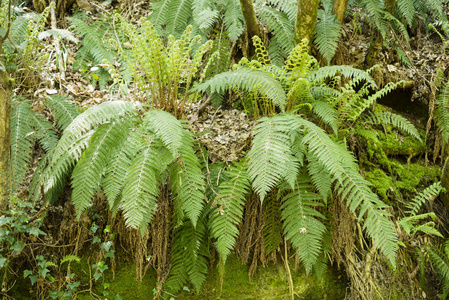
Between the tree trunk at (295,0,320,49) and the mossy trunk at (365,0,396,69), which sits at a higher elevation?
the tree trunk at (295,0,320,49)

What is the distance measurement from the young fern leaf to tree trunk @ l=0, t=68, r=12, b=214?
1578 mm

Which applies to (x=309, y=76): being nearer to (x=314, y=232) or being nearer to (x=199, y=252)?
(x=314, y=232)

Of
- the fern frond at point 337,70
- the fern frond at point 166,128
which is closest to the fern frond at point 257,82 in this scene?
the fern frond at point 166,128

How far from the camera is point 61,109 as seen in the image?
3.21 metres

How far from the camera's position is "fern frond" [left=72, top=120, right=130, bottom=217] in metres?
2.43

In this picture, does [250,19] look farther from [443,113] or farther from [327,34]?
[443,113]

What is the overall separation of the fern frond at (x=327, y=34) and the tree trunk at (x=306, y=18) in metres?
0.12

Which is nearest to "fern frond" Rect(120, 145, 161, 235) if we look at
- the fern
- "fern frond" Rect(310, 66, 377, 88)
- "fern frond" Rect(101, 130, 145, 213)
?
"fern frond" Rect(101, 130, 145, 213)

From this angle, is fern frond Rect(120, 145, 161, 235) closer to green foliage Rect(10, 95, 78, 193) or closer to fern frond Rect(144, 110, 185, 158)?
fern frond Rect(144, 110, 185, 158)

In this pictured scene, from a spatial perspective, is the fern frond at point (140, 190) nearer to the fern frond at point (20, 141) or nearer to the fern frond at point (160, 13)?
the fern frond at point (20, 141)

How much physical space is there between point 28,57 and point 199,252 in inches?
99.9

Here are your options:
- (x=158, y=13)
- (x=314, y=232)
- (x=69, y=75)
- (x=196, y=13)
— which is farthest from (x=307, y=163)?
(x=69, y=75)

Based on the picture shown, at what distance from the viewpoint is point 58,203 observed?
3080mm

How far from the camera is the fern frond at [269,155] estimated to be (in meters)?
2.37
